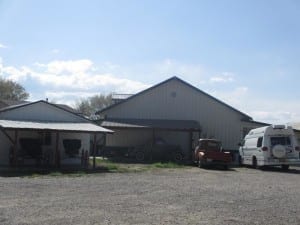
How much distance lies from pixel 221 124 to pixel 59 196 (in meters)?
30.2

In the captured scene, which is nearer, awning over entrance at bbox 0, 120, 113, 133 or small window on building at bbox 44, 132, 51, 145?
awning over entrance at bbox 0, 120, 113, 133

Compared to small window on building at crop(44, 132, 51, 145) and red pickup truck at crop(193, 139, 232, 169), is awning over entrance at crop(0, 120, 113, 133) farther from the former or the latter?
red pickup truck at crop(193, 139, 232, 169)

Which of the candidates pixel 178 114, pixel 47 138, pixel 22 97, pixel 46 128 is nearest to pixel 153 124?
pixel 178 114

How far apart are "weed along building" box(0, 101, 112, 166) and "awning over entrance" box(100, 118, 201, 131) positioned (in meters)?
6.60

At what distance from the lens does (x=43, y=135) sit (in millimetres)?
32281

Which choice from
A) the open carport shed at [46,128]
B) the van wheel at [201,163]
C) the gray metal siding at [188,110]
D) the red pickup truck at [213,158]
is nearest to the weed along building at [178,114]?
the gray metal siding at [188,110]

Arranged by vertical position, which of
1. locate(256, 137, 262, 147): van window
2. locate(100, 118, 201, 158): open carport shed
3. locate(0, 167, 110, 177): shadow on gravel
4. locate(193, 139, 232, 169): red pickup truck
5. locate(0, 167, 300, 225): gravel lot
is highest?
locate(100, 118, 201, 158): open carport shed

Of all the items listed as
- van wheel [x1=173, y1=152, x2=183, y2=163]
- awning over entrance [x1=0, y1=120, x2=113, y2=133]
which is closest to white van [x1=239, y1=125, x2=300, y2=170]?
van wheel [x1=173, y1=152, x2=183, y2=163]

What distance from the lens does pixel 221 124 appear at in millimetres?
44500

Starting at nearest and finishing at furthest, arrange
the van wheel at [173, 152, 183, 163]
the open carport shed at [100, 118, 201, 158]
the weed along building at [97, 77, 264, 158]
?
the van wheel at [173, 152, 183, 163]
the open carport shed at [100, 118, 201, 158]
the weed along building at [97, 77, 264, 158]

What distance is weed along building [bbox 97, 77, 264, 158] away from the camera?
44.1 metres

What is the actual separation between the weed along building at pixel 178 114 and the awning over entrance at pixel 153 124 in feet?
1.46

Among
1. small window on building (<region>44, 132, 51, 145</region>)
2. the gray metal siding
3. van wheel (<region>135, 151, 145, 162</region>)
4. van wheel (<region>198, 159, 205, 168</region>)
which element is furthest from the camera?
the gray metal siding

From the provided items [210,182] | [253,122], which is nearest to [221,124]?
[253,122]
